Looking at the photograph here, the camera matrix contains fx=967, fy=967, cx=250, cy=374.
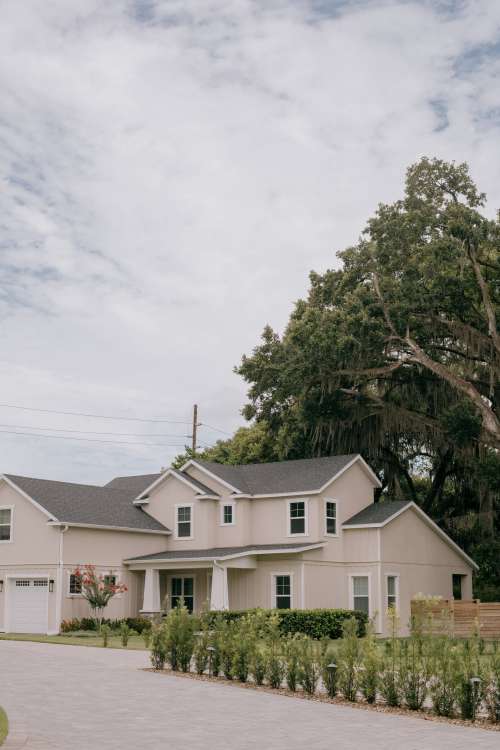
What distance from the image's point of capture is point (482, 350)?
41.0m

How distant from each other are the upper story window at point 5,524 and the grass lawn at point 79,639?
4.15m

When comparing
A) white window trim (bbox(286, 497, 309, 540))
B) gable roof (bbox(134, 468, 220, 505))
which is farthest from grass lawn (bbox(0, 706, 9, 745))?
gable roof (bbox(134, 468, 220, 505))

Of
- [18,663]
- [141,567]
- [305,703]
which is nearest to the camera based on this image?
[305,703]

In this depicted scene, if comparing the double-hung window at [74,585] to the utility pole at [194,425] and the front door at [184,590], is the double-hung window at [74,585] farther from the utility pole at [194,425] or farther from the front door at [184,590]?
the utility pole at [194,425]

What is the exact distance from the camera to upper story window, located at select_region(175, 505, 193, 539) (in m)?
41.3

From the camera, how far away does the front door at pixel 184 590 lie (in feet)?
131

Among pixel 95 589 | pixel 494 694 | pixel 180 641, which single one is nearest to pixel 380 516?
pixel 95 589

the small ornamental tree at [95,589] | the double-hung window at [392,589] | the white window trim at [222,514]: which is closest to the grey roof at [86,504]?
the small ornamental tree at [95,589]

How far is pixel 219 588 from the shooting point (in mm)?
37188

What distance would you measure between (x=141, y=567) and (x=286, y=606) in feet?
20.2

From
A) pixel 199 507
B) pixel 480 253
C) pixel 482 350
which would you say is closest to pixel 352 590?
pixel 199 507

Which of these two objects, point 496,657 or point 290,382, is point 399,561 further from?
point 496,657

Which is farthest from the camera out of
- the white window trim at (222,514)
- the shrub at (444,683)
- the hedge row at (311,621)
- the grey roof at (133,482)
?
the grey roof at (133,482)

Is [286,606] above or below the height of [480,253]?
below
